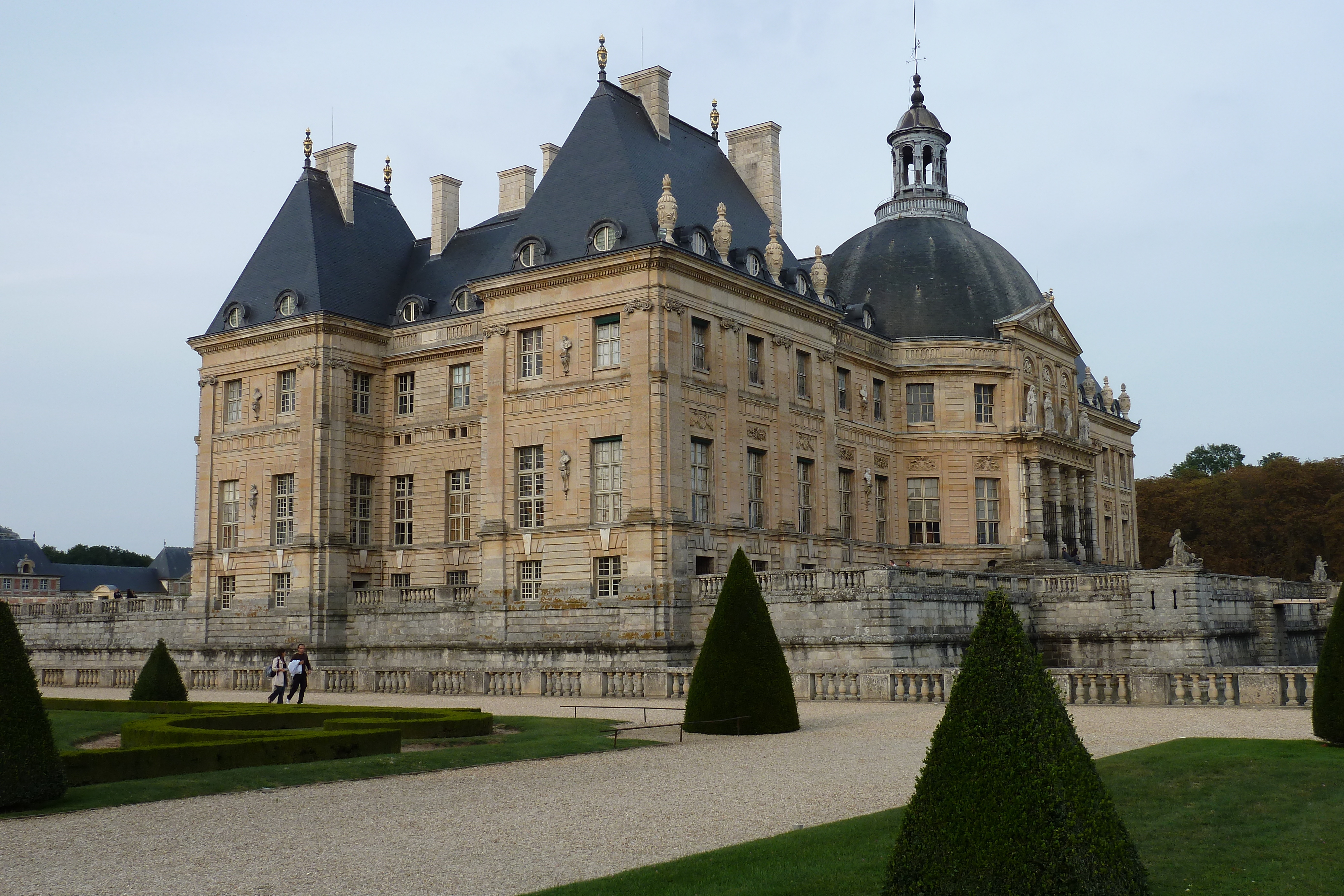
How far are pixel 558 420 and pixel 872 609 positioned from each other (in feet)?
39.1

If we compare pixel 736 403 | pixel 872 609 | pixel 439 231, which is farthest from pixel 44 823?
pixel 439 231

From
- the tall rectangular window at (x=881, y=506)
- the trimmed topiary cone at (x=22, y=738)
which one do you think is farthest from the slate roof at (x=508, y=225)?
the trimmed topiary cone at (x=22, y=738)

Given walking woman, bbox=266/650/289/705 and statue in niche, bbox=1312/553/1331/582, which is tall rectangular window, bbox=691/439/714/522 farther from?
statue in niche, bbox=1312/553/1331/582

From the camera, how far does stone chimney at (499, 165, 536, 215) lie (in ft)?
162

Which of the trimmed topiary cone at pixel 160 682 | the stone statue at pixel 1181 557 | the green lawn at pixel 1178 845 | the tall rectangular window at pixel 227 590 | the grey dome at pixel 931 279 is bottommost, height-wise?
the green lawn at pixel 1178 845

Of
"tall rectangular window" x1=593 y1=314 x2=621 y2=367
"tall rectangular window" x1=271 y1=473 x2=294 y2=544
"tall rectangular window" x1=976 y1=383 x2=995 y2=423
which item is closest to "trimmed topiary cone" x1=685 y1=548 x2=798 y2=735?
"tall rectangular window" x1=593 y1=314 x2=621 y2=367

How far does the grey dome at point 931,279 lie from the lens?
1970 inches

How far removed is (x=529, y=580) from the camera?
37844 mm

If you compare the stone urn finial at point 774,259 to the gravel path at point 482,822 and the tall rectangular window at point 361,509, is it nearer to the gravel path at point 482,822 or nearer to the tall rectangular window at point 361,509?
the tall rectangular window at point 361,509

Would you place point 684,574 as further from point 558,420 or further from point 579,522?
point 558,420

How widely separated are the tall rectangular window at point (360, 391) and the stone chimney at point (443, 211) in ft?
20.1

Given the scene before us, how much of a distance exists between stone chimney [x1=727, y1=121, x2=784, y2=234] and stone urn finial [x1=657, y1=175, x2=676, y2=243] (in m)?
10.4

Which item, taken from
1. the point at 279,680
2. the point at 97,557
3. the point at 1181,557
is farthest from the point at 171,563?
the point at 1181,557

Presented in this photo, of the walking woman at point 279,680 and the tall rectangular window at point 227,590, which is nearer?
the walking woman at point 279,680
